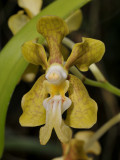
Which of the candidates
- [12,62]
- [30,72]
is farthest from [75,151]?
[12,62]

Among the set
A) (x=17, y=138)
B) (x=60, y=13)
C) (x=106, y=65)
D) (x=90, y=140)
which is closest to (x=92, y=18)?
(x=106, y=65)

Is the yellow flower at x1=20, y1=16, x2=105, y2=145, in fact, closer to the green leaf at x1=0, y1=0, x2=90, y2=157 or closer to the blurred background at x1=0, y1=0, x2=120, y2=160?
the green leaf at x1=0, y1=0, x2=90, y2=157

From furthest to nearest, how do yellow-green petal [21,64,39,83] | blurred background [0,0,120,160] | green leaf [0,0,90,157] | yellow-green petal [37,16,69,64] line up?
blurred background [0,0,120,160] → yellow-green petal [21,64,39,83] → green leaf [0,0,90,157] → yellow-green petal [37,16,69,64]

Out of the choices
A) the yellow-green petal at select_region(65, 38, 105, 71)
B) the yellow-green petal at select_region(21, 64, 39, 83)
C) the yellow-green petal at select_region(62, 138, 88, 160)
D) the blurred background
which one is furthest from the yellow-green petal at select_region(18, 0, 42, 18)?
the blurred background

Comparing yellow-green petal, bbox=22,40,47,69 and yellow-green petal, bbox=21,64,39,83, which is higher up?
yellow-green petal, bbox=22,40,47,69

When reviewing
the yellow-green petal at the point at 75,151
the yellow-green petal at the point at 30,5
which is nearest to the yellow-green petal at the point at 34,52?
the yellow-green petal at the point at 30,5

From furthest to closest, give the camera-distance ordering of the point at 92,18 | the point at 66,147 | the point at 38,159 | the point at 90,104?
1. the point at 38,159
2. the point at 92,18
3. the point at 66,147
4. the point at 90,104

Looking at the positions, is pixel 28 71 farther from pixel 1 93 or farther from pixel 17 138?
pixel 17 138
